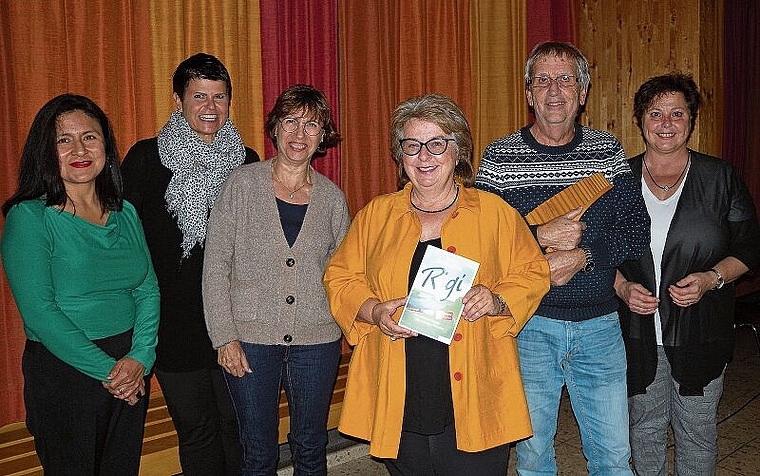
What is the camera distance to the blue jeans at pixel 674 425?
2824 millimetres

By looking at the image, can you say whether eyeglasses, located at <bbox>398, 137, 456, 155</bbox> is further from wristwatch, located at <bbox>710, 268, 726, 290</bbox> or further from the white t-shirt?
wristwatch, located at <bbox>710, 268, 726, 290</bbox>

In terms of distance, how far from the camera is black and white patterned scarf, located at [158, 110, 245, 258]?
2768mm

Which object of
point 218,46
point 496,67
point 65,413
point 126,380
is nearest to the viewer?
point 65,413

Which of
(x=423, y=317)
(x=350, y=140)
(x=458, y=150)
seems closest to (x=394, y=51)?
(x=350, y=140)

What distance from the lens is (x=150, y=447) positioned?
3535 millimetres

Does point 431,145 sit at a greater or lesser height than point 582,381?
greater

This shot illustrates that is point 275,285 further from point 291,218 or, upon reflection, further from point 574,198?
point 574,198

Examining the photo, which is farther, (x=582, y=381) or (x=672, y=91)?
(x=672, y=91)

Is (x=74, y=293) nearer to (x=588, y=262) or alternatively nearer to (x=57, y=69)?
(x=57, y=69)

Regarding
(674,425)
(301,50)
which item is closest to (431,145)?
(674,425)

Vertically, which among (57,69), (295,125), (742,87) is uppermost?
(742,87)

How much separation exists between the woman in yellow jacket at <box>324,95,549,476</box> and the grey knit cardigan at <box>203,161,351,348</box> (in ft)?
1.33

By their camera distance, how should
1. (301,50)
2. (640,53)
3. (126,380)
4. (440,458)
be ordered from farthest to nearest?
(640,53) < (301,50) < (126,380) < (440,458)

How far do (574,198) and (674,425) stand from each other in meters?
1.19
